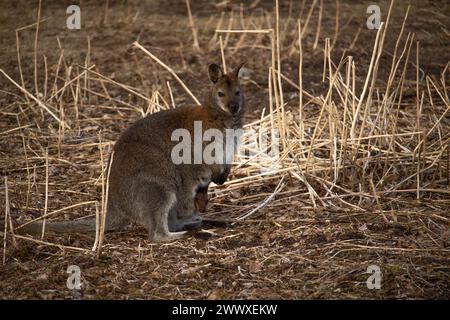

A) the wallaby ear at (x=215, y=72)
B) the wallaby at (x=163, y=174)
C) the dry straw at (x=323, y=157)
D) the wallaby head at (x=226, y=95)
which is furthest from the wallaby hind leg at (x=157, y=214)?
the wallaby ear at (x=215, y=72)

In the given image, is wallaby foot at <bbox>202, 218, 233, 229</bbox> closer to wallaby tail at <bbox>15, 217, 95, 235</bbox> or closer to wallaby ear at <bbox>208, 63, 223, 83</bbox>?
wallaby tail at <bbox>15, 217, 95, 235</bbox>

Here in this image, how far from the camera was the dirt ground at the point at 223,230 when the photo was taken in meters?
4.57

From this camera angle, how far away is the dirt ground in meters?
4.57

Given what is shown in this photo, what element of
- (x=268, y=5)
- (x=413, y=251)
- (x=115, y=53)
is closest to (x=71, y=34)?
(x=115, y=53)

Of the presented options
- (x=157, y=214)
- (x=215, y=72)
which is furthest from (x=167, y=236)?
(x=215, y=72)

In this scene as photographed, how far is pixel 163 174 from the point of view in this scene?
5418mm

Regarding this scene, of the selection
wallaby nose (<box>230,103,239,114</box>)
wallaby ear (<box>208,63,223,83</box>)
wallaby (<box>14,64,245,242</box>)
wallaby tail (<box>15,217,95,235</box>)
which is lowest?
wallaby tail (<box>15,217,95,235</box>)

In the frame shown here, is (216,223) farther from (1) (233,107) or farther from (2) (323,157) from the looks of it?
(2) (323,157)

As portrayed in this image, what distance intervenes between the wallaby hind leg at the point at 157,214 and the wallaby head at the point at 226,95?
2.77 feet

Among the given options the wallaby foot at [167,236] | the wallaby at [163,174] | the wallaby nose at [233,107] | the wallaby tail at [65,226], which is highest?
the wallaby nose at [233,107]

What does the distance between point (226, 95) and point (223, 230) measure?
3.36 feet

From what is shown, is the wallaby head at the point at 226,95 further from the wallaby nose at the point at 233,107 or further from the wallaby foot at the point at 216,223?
the wallaby foot at the point at 216,223

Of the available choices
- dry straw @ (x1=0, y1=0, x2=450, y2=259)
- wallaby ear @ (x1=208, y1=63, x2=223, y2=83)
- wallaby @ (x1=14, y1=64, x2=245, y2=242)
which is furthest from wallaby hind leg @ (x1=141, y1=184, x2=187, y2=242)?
wallaby ear @ (x1=208, y1=63, x2=223, y2=83)

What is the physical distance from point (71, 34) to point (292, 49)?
309 cm
